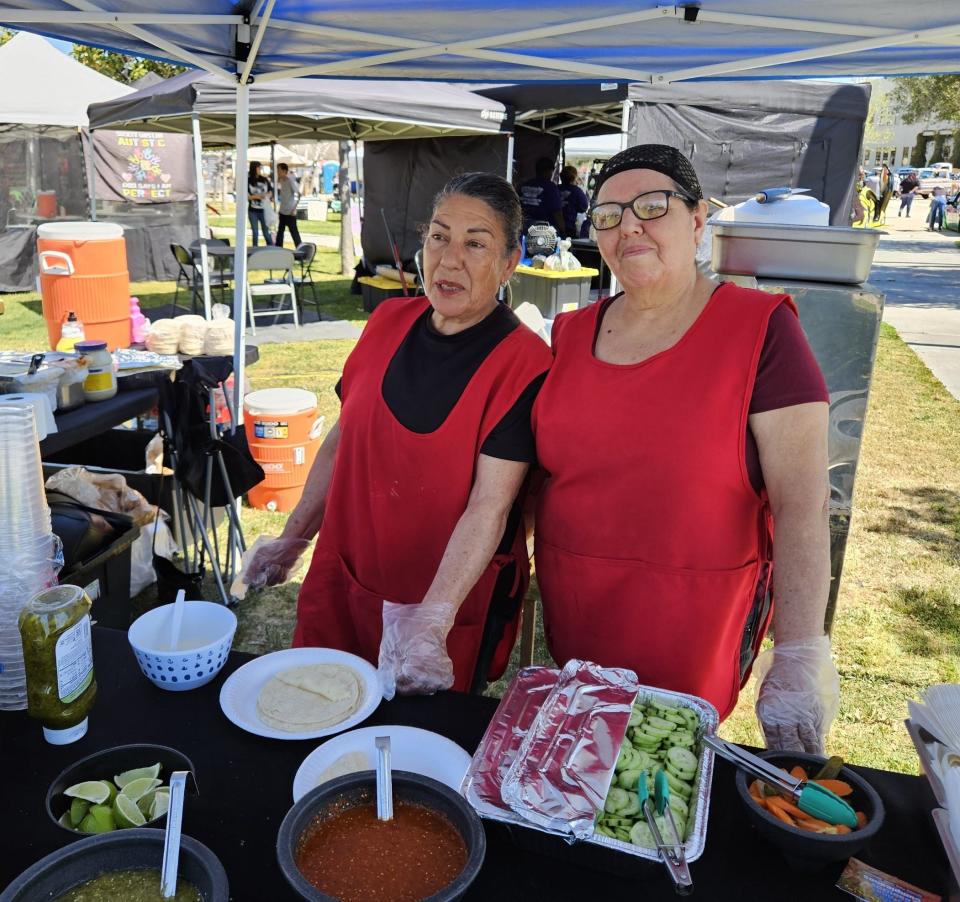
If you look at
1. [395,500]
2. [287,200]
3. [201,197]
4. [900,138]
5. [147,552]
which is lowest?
[147,552]

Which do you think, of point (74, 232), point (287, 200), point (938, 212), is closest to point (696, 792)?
point (74, 232)

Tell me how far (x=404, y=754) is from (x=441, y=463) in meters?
0.75

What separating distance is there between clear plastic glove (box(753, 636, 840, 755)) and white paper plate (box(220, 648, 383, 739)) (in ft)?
2.59

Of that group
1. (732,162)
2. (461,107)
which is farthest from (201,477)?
(732,162)

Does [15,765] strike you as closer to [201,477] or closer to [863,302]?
[201,477]

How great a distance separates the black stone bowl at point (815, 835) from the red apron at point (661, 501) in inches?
24.1

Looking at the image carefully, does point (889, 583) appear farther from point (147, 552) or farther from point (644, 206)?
point (147, 552)

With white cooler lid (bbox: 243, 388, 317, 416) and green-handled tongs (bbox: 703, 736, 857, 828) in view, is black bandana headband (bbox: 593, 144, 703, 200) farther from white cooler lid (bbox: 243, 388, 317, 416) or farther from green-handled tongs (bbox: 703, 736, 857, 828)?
white cooler lid (bbox: 243, 388, 317, 416)

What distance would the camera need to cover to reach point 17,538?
55.9 inches

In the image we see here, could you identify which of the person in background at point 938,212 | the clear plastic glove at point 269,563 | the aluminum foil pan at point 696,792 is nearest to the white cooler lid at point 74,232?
the clear plastic glove at point 269,563

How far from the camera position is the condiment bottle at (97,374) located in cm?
325

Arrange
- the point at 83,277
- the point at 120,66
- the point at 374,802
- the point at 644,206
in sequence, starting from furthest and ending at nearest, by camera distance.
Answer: the point at 120,66 → the point at 83,277 → the point at 644,206 → the point at 374,802

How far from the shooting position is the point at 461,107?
29.5 ft

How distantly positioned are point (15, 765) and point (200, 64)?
2937 mm
